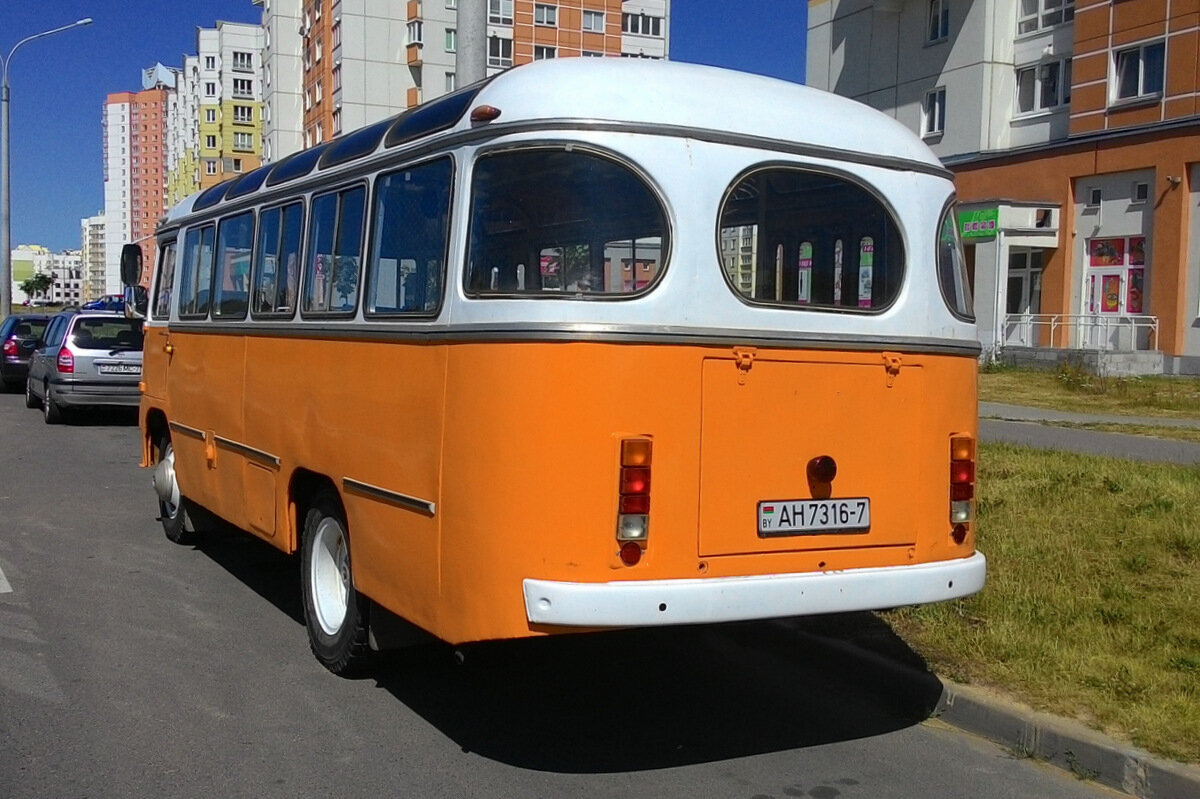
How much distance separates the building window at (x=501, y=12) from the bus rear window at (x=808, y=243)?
219 feet

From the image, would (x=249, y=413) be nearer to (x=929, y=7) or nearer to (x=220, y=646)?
(x=220, y=646)

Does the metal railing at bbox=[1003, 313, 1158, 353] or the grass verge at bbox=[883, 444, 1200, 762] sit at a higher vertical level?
the metal railing at bbox=[1003, 313, 1158, 353]

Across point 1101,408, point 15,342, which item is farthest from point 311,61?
point 1101,408

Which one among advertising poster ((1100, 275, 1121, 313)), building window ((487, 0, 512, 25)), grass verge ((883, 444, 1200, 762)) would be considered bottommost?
grass verge ((883, 444, 1200, 762))

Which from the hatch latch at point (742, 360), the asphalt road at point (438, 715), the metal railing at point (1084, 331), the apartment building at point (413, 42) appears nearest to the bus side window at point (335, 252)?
the asphalt road at point (438, 715)

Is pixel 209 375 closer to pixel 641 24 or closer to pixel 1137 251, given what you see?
pixel 1137 251

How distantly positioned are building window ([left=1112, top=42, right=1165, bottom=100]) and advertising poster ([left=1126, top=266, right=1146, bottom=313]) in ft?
12.9

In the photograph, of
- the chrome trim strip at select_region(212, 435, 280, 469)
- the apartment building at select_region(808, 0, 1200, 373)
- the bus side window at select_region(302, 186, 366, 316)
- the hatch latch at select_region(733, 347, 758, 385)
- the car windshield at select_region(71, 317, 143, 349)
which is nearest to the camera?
the hatch latch at select_region(733, 347, 758, 385)

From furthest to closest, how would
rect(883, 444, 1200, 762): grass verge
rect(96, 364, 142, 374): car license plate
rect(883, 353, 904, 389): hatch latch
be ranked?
1. rect(96, 364, 142, 374): car license plate
2. rect(883, 444, 1200, 762): grass verge
3. rect(883, 353, 904, 389): hatch latch

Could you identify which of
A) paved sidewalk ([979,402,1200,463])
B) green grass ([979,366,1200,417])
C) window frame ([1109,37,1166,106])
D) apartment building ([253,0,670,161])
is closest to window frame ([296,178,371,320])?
paved sidewalk ([979,402,1200,463])

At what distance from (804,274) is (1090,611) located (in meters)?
2.85

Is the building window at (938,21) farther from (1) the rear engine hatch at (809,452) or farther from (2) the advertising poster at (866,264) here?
(1) the rear engine hatch at (809,452)

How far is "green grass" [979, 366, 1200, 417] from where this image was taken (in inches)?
800

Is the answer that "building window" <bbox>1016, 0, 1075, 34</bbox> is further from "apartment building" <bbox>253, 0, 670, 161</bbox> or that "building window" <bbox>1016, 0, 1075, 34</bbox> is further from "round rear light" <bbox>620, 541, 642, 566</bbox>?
"round rear light" <bbox>620, 541, 642, 566</bbox>
